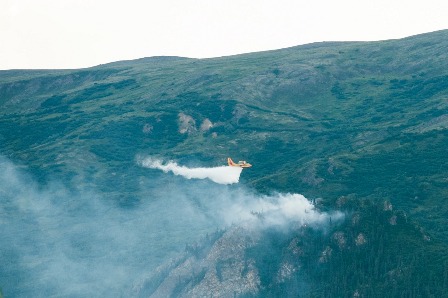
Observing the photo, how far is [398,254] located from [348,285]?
55.3 feet

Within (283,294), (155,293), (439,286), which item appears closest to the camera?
(439,286)

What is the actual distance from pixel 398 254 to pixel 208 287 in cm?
4928

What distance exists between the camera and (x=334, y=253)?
196 metres

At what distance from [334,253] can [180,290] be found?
137ft

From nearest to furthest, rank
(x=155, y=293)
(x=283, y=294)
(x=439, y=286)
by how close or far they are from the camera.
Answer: (x=439, y=286) < (x=283, y=294) < (x=155, y=293)

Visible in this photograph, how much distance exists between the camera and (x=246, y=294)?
189125 mm

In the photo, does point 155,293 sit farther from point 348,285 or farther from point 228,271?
point 348,285

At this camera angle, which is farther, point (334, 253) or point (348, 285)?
point (334, 253)

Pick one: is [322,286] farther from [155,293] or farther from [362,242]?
[155,293]

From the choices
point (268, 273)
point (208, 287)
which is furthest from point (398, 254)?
point (208, 287)

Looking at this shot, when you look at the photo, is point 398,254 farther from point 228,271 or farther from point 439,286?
Answer: point 228,271

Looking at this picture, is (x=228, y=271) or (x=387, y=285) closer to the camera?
(x=387, y=285)

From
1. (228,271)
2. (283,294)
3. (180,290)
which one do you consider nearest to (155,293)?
(180,290)

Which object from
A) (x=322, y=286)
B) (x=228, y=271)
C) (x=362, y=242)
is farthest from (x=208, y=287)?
(x=362, y=242)
